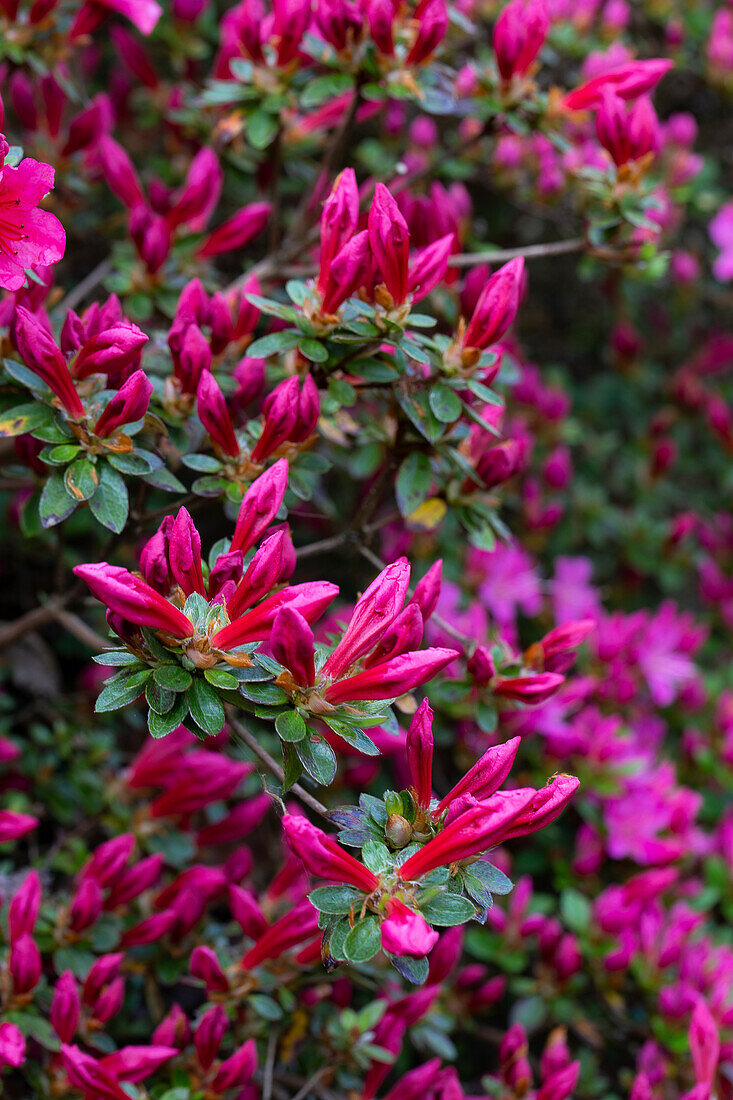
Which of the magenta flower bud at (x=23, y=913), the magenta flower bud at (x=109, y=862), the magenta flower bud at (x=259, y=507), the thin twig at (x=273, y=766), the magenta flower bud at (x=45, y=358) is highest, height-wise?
the magenta flower bud at (x=45, y=358)

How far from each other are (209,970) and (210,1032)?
84 millimetres

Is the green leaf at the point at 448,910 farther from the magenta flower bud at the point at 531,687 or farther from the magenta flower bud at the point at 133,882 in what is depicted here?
the magenta flower bud at the point at 133,882

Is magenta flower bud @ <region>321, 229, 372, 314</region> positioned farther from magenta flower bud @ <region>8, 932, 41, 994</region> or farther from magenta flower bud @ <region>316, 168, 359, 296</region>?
magenta flower bud @ <region>8, 932, 41, 994</region>

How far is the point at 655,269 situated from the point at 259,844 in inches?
61.8

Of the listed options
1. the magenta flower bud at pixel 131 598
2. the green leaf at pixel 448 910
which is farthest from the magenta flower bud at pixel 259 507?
the green leaf at pixel 448 910

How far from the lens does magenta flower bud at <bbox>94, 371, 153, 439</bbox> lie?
4.10 ft

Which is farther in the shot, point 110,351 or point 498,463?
point 498,463

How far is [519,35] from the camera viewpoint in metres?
1.77

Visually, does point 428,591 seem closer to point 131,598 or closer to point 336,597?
point 131,598

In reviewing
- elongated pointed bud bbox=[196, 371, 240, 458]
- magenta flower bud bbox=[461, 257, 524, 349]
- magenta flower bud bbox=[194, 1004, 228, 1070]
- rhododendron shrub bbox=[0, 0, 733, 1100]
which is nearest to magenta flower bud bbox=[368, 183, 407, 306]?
rhododendron shrub bbox=[0, 0, 733, 1100]

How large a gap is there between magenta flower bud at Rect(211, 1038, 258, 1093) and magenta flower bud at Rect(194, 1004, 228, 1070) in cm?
3

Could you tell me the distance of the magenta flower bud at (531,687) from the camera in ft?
4.76

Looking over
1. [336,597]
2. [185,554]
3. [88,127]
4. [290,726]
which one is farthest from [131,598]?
[88,127]

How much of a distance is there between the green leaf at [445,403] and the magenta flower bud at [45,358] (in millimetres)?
478
